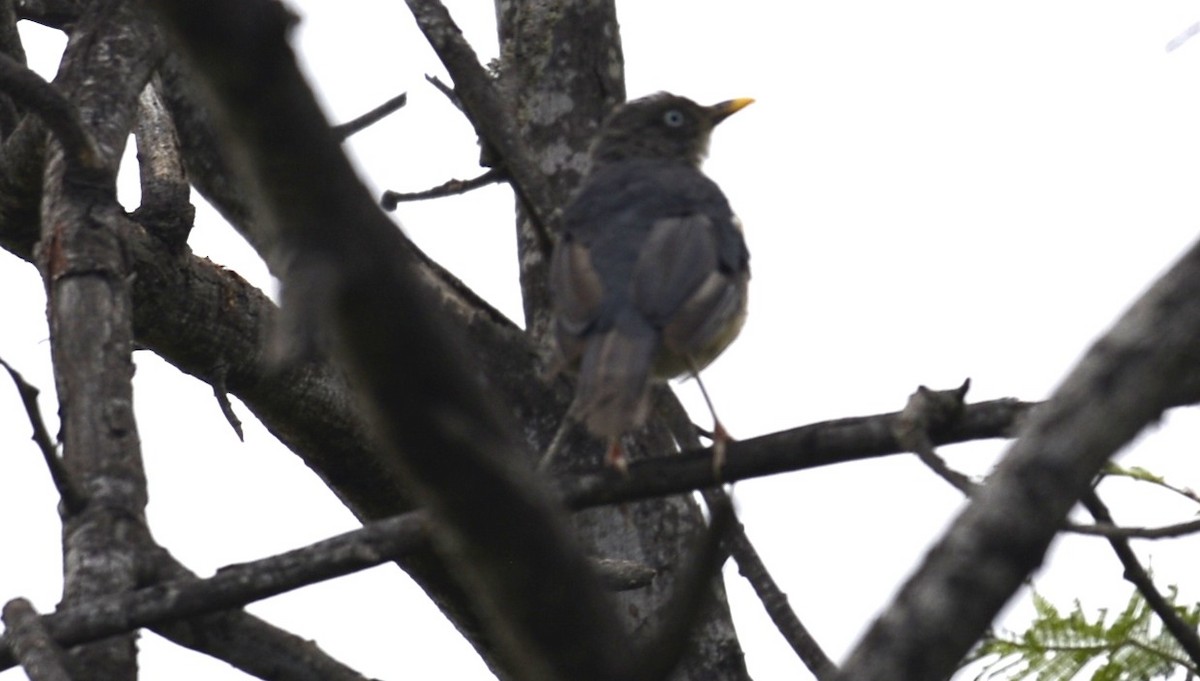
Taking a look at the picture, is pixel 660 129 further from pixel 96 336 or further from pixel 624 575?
pixel 96 336

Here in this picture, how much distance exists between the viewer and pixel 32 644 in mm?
3785

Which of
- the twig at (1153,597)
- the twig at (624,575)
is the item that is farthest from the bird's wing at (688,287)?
the twig at (1153,597)

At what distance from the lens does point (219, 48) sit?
1770 mm

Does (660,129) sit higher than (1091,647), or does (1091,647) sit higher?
(660,129)

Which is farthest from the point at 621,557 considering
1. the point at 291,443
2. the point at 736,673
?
the point at 291,443

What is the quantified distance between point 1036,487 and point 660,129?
17.3 ft

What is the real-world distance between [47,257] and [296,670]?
1.63 meters

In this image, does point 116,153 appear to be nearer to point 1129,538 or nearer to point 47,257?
point 47,257

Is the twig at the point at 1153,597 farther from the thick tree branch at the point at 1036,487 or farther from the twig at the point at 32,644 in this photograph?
the twig at the point at 32,644

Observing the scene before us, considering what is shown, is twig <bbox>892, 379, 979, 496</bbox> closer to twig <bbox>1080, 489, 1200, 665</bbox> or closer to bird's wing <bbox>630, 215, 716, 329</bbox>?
twig <bbox>1080, 489, 1200, 665</bbox>

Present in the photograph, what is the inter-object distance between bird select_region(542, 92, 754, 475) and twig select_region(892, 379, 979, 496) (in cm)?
73

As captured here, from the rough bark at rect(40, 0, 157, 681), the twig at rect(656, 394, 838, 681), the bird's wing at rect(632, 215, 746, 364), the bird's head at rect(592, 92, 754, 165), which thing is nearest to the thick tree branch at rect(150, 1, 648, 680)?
the rough bark at rect(40, 0, 157, 681)

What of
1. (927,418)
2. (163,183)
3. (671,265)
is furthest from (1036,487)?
(163,183)

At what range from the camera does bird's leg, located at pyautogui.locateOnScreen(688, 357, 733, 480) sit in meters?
4.07
